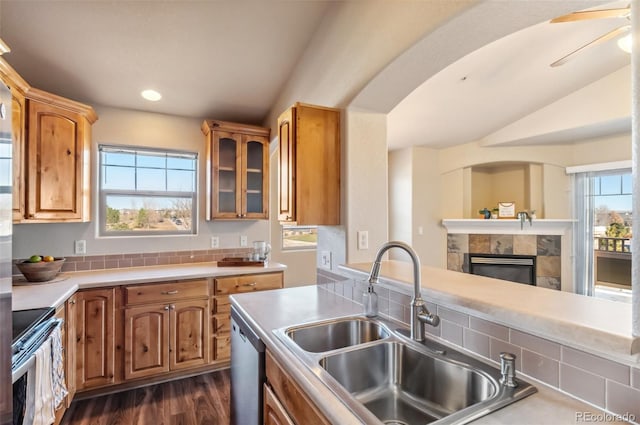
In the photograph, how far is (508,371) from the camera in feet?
2.98

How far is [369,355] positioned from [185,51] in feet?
7.99

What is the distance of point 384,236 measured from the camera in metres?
2.05

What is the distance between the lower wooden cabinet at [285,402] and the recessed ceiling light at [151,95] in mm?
2467

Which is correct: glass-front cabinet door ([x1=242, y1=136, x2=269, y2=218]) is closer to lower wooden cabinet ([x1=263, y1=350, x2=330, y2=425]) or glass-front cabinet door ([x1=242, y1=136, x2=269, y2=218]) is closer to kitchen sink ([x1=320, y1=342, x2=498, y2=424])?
lower wooden cabinet ([x1=263, y1=350, x2=330, y2=425])

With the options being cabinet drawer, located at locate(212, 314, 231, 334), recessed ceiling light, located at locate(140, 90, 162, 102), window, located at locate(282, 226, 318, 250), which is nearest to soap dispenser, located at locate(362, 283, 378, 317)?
cabinet drawer, located at locate(212, 314, 231, 334)

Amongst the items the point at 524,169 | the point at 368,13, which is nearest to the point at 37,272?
the point at 368,13

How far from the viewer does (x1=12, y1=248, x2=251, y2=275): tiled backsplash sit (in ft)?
8.82

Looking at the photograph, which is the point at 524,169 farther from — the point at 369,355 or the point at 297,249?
the point at 369,355

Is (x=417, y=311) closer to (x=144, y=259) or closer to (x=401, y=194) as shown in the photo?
(x=144, y=259)

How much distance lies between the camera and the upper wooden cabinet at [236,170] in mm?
2984

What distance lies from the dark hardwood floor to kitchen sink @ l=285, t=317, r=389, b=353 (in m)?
1.19

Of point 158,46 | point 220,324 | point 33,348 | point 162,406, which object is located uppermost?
point 158,46

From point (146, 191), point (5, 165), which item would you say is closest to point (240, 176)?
point (146, 191)

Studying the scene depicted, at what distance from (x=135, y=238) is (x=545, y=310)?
3.13 metres
